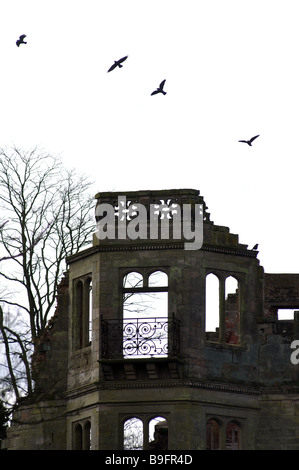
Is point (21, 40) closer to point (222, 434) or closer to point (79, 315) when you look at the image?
point (79, 315)

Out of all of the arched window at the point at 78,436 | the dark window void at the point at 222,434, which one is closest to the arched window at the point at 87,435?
the arched window at the point at 78,436

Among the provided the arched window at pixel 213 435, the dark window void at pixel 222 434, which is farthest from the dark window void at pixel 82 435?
the arched window at pixel 213 435

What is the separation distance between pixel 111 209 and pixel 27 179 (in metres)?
9.02

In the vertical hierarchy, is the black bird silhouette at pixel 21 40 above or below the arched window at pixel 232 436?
above

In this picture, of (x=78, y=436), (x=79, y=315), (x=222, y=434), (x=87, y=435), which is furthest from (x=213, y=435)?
(x=79, y=315)

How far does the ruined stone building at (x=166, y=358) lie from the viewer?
5950 cm

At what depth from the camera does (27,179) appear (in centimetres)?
6962

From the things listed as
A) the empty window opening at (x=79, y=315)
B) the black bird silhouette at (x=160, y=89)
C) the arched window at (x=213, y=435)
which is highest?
the black bird silhouette at (x=160, y=89)

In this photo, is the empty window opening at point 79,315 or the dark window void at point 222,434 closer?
the dark window void at point 222,434

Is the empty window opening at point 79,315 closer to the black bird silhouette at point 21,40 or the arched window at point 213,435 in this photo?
the arched window at point 213,435

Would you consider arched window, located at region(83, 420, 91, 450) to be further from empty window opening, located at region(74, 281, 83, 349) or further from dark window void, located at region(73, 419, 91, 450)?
empty window opening, located at region(74, 281, 83, 349)

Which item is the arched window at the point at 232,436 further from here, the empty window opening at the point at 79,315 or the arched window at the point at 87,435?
the empty window opening at the point at 79,315
